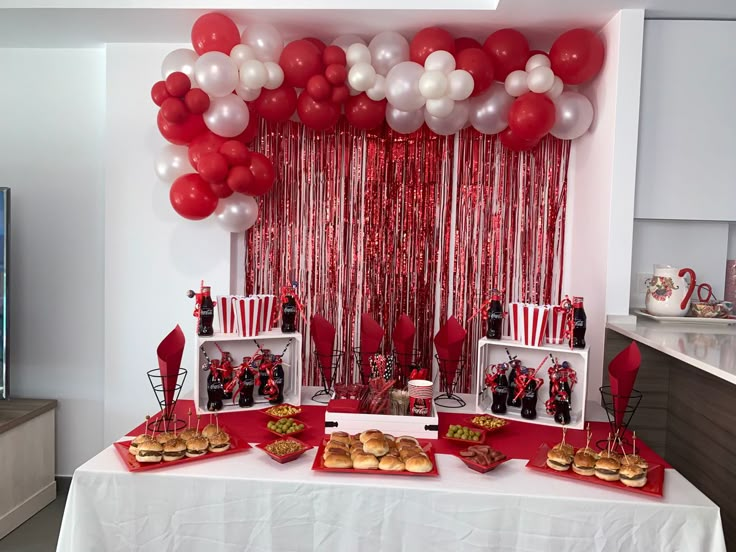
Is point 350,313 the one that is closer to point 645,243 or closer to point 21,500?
point 645,243

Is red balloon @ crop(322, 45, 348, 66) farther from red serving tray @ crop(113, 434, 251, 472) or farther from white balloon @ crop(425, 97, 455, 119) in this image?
red serving tray @ crop(113, 434, 251, 472)

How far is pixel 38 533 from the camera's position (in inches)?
103

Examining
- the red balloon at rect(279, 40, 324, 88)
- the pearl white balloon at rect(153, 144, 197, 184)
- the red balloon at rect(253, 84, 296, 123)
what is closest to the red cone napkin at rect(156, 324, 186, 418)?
the pearl white balloon at rect(153, 144, 197, 184)

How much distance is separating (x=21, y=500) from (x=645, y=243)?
3.07 meters

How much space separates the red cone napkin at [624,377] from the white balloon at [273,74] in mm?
1732

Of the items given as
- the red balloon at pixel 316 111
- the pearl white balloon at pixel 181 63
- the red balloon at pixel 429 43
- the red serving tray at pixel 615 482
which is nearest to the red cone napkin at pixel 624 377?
the red serving tray at pixel 615 482

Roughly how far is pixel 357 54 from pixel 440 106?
42cm

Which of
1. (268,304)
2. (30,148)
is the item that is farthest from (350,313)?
A: (30,148)

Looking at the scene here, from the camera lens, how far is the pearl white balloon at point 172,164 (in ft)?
8.54

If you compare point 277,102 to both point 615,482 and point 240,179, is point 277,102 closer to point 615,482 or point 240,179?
point 240,179

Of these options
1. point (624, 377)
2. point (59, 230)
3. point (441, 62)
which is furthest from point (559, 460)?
point (59, 230)

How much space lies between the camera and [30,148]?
3014 millimetres

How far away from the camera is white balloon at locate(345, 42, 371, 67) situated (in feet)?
8.04

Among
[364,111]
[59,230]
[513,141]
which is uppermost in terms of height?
[364,111]
